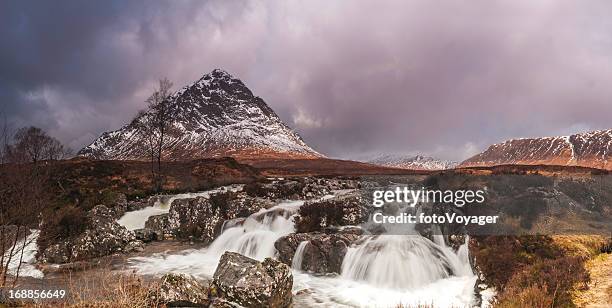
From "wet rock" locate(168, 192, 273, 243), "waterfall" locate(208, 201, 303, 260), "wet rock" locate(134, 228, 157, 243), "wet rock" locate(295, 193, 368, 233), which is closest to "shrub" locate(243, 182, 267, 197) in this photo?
"wet rock" locate(168, 192, 273, 243)

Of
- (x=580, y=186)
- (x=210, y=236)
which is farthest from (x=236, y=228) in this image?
(x=580, y=186)

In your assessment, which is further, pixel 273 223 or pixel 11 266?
pixel 273 223

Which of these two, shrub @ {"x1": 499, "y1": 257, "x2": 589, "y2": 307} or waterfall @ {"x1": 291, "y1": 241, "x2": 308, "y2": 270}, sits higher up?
shrub @ {"x1": 499, "y1": 257, "x2": 589, "y2": 307}

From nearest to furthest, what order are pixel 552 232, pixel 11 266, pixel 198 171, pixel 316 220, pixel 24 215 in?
pixel 24 215 → pixel 552 232 → pixel 11 266 → pixel 316 220 → pixel 198 171

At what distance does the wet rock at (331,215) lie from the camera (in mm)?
21359

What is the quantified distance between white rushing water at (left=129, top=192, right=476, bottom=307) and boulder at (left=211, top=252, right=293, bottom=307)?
→ 1.17 meters

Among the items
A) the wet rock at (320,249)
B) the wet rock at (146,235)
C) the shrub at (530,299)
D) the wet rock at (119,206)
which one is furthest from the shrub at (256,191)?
the shrub at (530,299)

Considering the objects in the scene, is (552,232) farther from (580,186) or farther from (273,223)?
(273,223)

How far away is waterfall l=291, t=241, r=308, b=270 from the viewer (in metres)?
17.5

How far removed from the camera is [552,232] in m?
15.1

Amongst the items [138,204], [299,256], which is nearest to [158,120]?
[138,204]

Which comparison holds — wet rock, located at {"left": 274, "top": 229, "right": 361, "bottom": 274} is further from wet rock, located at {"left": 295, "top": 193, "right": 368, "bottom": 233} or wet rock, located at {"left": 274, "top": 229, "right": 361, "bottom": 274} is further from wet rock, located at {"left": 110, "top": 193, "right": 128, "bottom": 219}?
wet rock, located at {"left": 110, "top": 193, "right": 128, "bottom": 219}

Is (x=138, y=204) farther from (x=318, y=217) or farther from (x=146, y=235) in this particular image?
(x=318, y=217)

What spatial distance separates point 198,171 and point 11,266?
37842 millimetres
